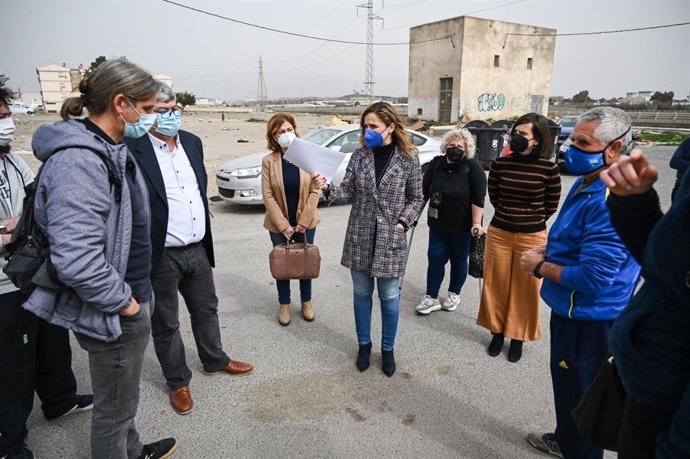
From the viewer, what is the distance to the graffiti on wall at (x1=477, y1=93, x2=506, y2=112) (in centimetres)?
2969

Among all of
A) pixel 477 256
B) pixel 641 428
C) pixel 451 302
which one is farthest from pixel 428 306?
pixel 641 428

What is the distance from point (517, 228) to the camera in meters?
3.45

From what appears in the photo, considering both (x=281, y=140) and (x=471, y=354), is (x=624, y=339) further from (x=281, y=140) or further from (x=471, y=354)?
(x=281, y=140)

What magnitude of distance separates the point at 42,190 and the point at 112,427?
1.12 meters

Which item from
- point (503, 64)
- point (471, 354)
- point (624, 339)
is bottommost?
point (471, 354)

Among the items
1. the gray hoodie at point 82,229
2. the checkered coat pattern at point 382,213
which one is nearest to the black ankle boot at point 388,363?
the checkered coat pattern at point 382,213

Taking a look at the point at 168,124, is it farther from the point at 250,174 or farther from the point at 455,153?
the point at 250,174

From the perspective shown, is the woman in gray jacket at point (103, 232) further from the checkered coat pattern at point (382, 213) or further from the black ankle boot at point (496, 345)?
the black ankle boot at point (496, 345)

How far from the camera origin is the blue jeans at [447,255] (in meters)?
4.23

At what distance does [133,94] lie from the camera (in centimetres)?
189

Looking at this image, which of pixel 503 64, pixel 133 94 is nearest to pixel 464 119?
pixel 503 64

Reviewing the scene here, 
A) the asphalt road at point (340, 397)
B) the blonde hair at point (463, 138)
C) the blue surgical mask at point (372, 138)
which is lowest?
the asphalt road at point (340, 397)

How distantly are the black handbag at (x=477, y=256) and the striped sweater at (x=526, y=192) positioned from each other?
2.08ft

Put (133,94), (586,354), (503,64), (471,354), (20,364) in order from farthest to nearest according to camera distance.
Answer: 1. (503,64)
2. (471,354)
3. (20,364)
4. (586,354)
5. (133,94)
